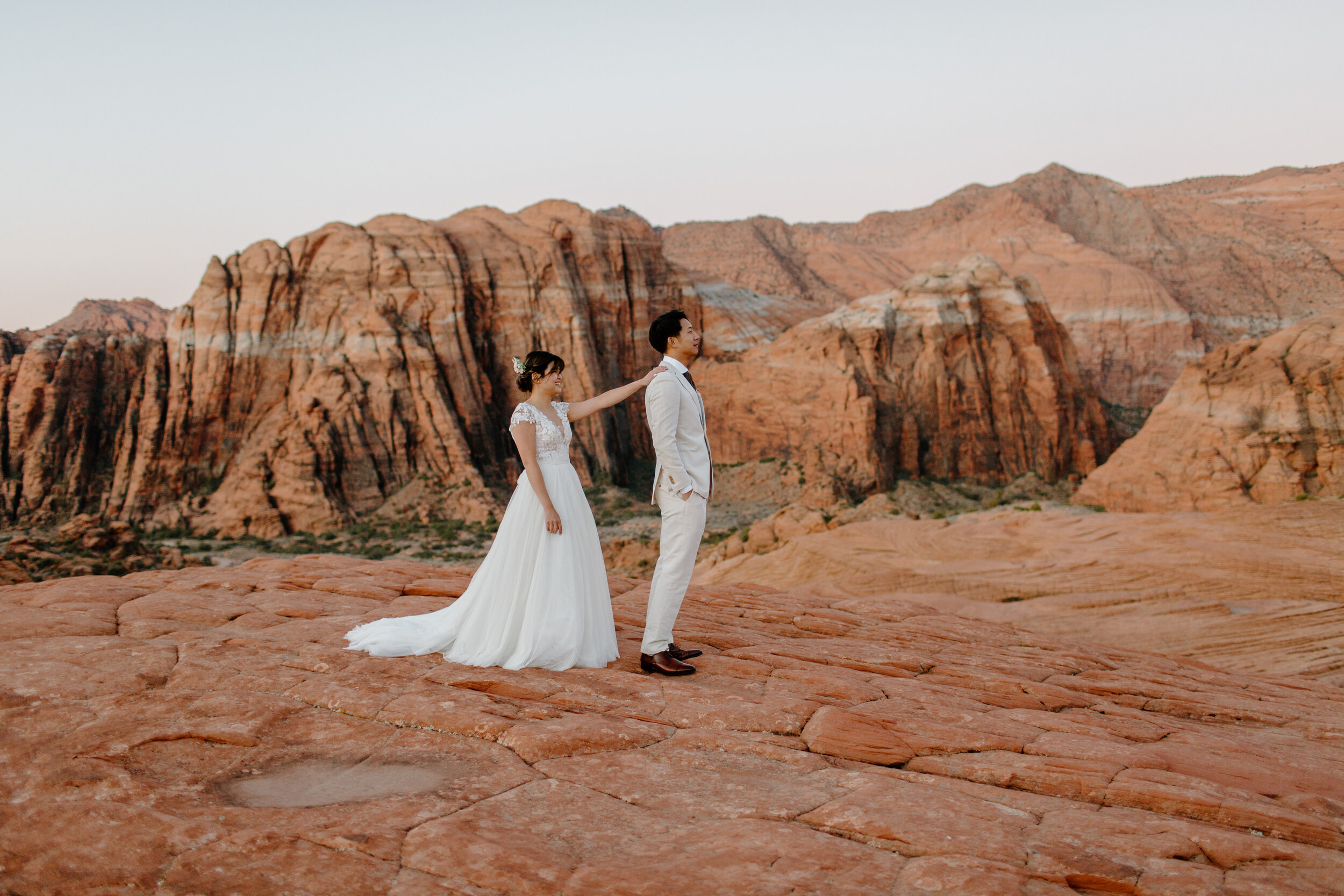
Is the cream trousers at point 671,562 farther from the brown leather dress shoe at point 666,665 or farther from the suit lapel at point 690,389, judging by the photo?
the suit lapel at point 690,389

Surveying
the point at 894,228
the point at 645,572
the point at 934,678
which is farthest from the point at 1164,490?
the point at 894,228

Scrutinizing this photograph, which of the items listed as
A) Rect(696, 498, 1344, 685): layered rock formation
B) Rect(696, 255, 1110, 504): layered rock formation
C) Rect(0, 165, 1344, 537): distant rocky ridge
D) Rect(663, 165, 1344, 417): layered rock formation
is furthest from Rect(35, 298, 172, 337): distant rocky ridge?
Rect(696, 498, 1344, 685): layered rock formation

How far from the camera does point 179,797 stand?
145 inches

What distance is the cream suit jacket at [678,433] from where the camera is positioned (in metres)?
5.83

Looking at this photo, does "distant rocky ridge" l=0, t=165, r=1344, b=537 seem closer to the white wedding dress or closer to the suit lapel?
the white wedding dress

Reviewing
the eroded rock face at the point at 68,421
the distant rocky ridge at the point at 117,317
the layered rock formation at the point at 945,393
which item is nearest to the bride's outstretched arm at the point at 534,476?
the layered rock formation at the point at 945,393

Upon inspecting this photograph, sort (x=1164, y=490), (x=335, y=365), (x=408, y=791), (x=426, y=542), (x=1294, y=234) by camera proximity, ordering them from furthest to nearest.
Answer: (x=1294, y=234), (x=335, y=365), (x=426, y=542), (x=1164, y=490), (x=408, y=791)

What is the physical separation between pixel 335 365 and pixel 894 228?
316 feet

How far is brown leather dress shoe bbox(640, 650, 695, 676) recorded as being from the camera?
6.10 m

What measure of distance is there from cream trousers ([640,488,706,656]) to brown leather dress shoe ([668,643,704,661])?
0.32 ft

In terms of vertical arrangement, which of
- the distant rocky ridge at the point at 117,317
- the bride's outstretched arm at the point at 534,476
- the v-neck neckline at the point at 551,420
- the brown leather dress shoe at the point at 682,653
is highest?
the distant rocky ridge at the point at 117,317

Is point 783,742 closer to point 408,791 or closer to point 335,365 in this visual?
point 408,791

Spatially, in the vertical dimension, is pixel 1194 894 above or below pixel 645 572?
above

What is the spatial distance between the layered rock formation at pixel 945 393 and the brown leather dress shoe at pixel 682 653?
34.6 meters
